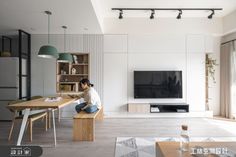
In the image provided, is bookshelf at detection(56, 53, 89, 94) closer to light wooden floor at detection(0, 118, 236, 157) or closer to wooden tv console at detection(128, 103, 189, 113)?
light wooden floor at detection(0, 118, 236, 157)

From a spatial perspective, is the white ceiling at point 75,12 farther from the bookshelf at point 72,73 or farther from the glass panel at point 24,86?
the glass panel at point 24,86

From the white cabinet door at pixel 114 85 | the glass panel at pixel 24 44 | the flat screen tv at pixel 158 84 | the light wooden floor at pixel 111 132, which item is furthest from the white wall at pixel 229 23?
the glass panel at pixel 24 44

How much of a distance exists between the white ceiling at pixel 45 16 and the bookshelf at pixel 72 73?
2.77 ft

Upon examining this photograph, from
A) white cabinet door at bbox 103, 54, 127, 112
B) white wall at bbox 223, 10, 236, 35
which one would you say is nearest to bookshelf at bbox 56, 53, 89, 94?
white cabinet door at bbox 103, 54, 127, 112

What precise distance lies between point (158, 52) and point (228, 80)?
220 centimetres

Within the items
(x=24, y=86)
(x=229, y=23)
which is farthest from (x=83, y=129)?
(x=229, y=23)

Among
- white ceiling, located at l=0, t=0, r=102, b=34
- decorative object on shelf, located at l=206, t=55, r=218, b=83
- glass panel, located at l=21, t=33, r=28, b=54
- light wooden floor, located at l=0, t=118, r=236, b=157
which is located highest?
white ceiling, located at l=0, t=0, r=102, b=34

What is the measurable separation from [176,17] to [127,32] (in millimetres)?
1486

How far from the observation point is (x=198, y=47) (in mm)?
5289

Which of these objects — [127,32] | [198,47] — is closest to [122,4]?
[127,32]

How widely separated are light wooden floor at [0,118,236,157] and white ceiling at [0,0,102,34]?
95.7 inches

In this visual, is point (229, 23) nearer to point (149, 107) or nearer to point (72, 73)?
point (149, 107)

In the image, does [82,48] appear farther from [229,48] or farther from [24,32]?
[229,48]

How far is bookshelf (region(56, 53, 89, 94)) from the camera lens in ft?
17.5
